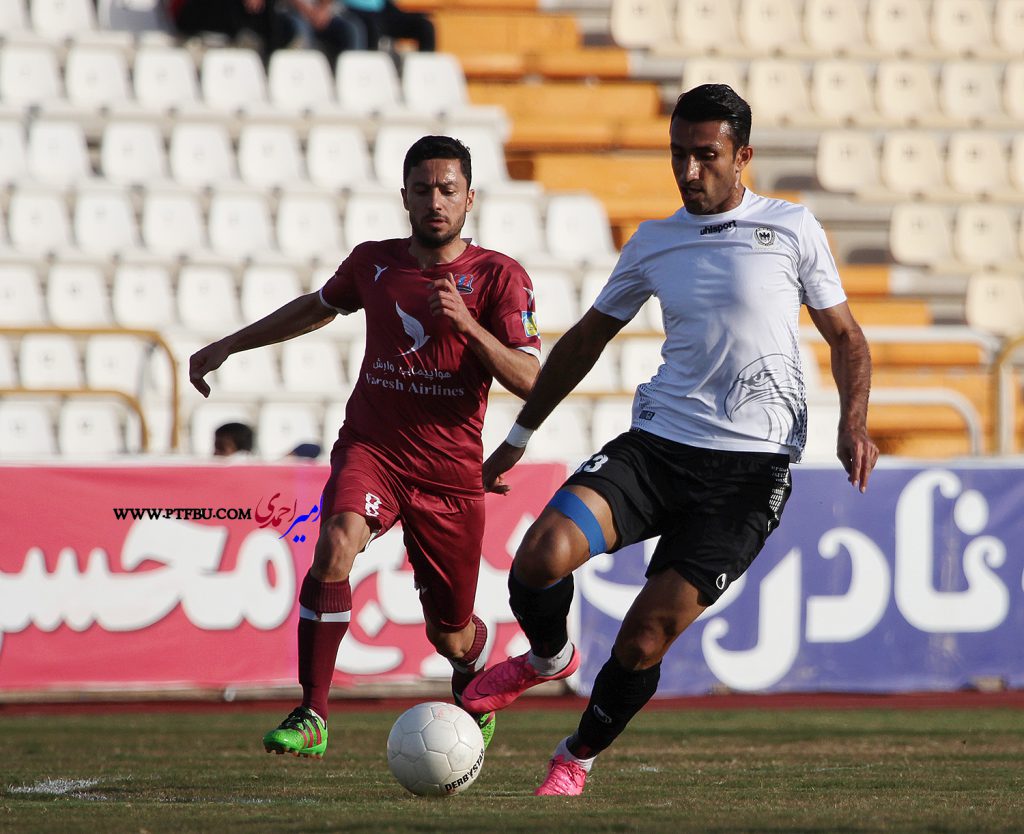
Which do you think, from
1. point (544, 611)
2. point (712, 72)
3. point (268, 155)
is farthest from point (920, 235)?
point (544, 611)

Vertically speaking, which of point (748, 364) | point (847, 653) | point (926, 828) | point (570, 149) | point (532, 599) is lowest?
point (847, 653)

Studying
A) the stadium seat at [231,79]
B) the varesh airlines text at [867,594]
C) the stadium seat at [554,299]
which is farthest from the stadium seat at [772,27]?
the varesh airlines text at [867,594]

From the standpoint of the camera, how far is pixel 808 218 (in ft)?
18.0

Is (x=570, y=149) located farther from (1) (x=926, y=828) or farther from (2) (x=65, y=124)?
(1) (x=926, y=828)

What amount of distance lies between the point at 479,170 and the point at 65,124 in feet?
11.7

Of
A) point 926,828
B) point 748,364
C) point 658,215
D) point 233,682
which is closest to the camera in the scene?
point 926,828

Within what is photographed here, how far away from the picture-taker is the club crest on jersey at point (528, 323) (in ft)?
20.3

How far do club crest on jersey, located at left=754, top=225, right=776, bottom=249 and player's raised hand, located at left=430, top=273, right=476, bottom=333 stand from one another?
1081mm

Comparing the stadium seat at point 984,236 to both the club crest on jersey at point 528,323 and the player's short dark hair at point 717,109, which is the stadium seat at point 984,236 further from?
the player's short dark hair at point 717,109

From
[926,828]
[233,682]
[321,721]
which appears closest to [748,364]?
[926,828]

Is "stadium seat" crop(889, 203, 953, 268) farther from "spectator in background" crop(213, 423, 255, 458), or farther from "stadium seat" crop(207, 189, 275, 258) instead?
"spectator in background" crop(213, 423, 255, 458)

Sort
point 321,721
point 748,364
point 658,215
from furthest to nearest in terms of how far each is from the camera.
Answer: point 658,215 < point 321,721 < point 748,364

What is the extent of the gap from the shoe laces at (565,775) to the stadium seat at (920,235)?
36.5ft

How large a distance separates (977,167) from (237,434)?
31.8 ft
